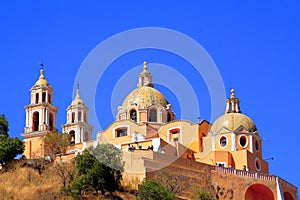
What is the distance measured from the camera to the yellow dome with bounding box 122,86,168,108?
61375 millimetres

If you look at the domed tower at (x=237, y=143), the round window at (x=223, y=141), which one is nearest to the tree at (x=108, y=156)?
the domed tower at (x=237, y=143)

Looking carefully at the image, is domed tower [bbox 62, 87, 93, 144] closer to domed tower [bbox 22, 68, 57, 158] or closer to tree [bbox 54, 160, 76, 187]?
domed tower [bbox 22, 68, 57, 158]

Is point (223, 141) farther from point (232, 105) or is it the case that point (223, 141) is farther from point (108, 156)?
point (108, 156)

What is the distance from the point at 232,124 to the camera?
2263 inches

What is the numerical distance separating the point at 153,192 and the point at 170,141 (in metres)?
13.0

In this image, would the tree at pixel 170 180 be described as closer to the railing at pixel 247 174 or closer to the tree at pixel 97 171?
the tree at pixel 97 171

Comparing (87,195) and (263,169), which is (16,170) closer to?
(87,195)

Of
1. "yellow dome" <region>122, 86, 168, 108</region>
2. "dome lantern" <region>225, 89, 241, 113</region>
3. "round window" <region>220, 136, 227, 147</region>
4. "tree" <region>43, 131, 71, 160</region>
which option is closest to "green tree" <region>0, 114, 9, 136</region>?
"tree" <region>43, 131, 71, 160</region>

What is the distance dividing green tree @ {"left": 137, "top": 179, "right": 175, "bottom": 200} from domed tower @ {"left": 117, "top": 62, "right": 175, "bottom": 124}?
47.5 ft

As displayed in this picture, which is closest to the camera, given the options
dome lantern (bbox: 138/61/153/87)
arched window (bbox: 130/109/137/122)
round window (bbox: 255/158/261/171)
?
round window (bbox: 255/158/261/171)

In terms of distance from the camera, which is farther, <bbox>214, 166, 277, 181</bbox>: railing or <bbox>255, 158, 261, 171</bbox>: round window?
<bbox>255, 158, 261, 171</bbox>: round window

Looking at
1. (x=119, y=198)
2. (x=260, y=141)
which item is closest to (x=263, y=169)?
(x=260, y=141)

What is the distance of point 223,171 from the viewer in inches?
2112

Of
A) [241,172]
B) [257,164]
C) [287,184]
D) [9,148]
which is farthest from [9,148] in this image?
[287,184]
